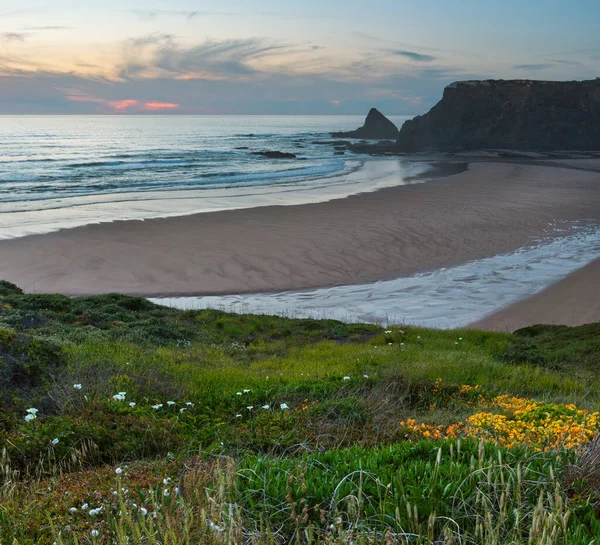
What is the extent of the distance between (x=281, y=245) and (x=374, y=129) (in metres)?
102

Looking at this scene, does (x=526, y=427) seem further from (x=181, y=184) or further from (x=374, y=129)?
(x=374, y=129)

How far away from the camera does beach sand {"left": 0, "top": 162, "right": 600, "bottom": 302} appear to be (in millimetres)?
18406

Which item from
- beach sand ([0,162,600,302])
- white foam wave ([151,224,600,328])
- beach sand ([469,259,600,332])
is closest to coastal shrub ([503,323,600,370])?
beach sand ([469,259,600,332])

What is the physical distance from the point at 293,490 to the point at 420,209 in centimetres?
2882

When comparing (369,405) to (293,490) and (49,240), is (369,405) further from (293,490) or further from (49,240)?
(49,240)

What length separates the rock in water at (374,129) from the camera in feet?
389

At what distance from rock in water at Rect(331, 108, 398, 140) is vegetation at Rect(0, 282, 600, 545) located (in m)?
111

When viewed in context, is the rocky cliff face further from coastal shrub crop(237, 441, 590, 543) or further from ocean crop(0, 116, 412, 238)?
coastal shrub crop(237, 441, 590, 543)

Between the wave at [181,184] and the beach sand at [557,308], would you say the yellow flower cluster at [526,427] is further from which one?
the wave at [181,184]

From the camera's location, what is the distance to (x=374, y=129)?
391 ft

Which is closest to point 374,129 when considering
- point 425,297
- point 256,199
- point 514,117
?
point 514,117

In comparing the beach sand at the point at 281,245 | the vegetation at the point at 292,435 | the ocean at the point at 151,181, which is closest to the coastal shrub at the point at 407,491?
the vegetation at the point at 292,435

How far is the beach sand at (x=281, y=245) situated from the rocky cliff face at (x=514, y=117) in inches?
1982

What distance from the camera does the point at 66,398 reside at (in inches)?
229
